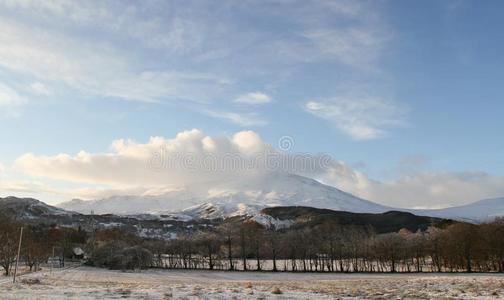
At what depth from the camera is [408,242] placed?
440 feet

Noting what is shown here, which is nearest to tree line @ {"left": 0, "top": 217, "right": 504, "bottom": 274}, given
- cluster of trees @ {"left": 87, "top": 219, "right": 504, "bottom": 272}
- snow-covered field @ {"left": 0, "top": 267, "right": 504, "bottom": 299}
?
cluster of trees @ {"left": 87, "top": 219, "right": 504, "bottom": 272}

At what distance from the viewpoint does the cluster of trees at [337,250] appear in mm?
117062

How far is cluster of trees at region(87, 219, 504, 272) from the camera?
117062 millimetres

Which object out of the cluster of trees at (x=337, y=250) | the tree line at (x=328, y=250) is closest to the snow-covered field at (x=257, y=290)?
the tree line at (x=328, y=250)

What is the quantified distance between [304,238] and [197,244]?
101 feet

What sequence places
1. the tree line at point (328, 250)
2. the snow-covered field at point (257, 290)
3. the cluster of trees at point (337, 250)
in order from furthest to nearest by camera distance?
the cluster of trees at point (337, 250)
the tree line at point (328, 250)
the snow-covered field at point (257, 290)

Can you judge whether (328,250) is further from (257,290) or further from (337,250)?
(257,290)

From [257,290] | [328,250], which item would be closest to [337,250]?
[328,250]

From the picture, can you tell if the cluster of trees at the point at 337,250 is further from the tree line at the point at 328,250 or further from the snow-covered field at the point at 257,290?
the snow-covered field at the point at 257,290

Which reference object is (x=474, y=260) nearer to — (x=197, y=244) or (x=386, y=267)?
(x=386, y=267)

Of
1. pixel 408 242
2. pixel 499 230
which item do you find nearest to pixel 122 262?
pixel 408 242

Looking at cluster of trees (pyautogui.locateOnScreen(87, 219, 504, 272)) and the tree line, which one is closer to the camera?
the tree line

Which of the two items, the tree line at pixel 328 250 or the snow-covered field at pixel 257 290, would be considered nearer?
the snow-covered field at pixel 257 290

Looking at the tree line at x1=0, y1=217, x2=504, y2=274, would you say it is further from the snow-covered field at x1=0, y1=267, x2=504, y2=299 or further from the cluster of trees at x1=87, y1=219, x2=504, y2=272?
the snow-covered field at x1=0, y1=267, x2=504, y2=299
